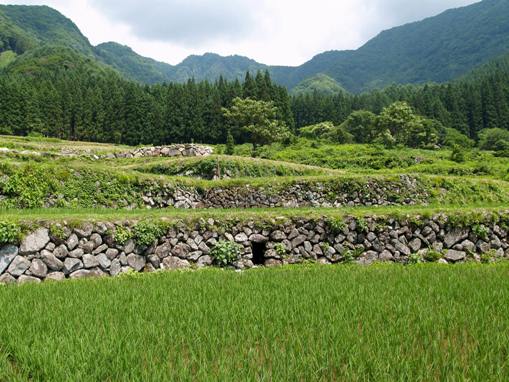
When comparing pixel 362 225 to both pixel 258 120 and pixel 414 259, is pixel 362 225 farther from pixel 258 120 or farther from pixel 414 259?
pixel 258 120

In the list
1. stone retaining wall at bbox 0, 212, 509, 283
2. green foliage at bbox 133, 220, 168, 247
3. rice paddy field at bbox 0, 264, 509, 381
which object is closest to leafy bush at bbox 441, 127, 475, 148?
stone retaining wall at bbox 0, 212, 509, 283

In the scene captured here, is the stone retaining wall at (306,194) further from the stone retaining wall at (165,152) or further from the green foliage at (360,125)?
the green foliage at (360,125)

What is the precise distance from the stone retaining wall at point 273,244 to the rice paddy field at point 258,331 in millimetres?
2352

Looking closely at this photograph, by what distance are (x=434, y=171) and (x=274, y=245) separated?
24.9 m

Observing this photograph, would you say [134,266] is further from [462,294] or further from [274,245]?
[462,294]

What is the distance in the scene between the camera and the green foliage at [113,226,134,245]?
33.9 ft

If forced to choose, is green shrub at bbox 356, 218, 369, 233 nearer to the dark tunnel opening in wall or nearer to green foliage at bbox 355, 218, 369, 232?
green foliage at bbox 355, 218, 369, 232

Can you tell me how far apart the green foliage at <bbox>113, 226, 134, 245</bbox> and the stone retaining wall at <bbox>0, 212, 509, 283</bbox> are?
0.05 m

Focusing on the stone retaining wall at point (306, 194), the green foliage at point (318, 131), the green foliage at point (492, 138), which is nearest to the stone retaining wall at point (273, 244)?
the stone retaining wall at point (306, 194)

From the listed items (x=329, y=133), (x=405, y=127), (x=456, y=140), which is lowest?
(x=456, y=140)

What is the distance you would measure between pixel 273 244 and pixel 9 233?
7.08 metres

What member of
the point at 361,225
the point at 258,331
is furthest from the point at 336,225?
the point at 258,331

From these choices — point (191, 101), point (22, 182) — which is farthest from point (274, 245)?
point (191, 101)

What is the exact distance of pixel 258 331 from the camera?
4.64 meters
